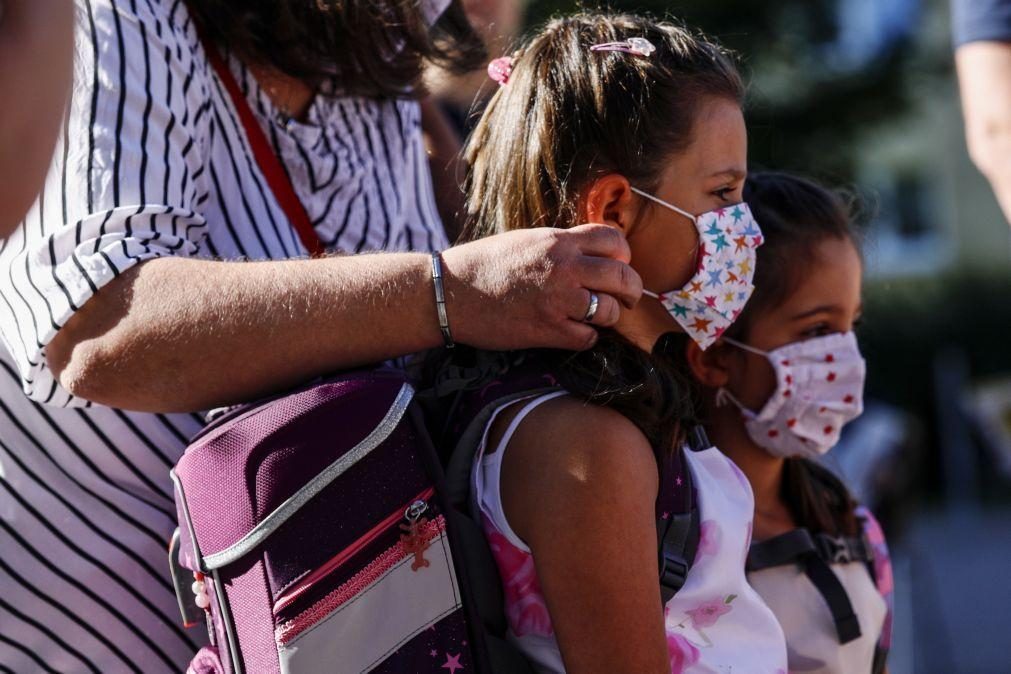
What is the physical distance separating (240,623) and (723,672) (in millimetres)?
744

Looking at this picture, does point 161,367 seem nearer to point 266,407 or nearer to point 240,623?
point 266,407

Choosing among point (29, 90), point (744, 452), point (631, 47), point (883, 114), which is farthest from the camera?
point (883, 114)

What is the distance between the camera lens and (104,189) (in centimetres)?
180

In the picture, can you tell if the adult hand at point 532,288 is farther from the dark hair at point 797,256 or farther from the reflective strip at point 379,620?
the dark hair at point 797,256

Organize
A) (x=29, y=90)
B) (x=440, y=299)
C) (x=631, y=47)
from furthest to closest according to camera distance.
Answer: (x=631, y=47), (x=440, y=299), (x=29, y=90)

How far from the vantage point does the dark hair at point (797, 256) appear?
96.0 inches

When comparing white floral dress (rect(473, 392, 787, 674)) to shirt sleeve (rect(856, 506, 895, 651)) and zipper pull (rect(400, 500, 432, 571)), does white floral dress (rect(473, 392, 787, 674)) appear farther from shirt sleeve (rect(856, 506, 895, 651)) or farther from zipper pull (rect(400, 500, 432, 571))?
shirt sleeve (rect(856, 506, 895, 651))

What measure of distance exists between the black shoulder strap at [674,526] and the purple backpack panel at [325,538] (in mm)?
319

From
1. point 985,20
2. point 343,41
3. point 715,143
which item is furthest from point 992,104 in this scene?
point 343,41

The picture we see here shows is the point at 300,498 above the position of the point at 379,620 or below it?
above

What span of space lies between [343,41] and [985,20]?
4.21ft

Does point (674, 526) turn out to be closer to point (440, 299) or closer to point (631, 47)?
point (440, 299)

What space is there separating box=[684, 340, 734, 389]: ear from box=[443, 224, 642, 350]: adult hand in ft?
2.28

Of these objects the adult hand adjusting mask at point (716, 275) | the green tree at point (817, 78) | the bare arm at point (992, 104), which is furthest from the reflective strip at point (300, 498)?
the green tree at point (817, 78)
